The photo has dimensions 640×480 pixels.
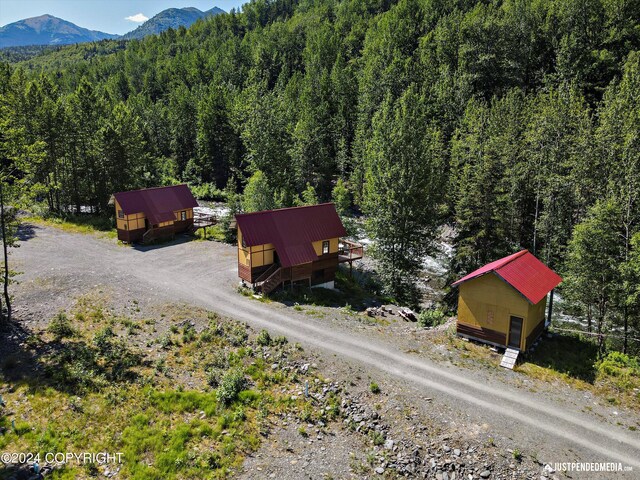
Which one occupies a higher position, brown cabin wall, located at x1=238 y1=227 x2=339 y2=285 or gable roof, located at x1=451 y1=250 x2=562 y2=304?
gable roof, located at x1=451 y1=250 x2=562 y2=304

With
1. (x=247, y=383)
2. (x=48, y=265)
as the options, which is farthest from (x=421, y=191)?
(x=48, y=265)

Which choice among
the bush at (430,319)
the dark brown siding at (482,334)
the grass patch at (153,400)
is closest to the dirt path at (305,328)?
the grass patch at (153,400)

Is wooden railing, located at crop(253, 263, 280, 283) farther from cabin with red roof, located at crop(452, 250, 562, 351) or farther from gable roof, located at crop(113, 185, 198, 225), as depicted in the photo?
gable roof, located at crop(113, 185, 198, 225)

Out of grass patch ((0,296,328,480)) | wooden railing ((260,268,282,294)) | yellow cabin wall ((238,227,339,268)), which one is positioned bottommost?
grass patch ((0,296,328,480))

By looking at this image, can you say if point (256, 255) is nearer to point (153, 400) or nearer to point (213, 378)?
point (213, 378)

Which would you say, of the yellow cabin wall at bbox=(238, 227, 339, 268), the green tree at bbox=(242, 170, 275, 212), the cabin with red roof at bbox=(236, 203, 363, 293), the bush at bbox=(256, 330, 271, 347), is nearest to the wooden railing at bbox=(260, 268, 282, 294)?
the cabin with red roof at bbox=(236, 203, 363, 293)

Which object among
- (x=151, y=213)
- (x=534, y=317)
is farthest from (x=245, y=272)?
(x=534, y=317)

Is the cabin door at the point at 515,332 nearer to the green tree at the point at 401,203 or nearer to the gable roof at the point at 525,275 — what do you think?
the gable roof at the point at 525,275
